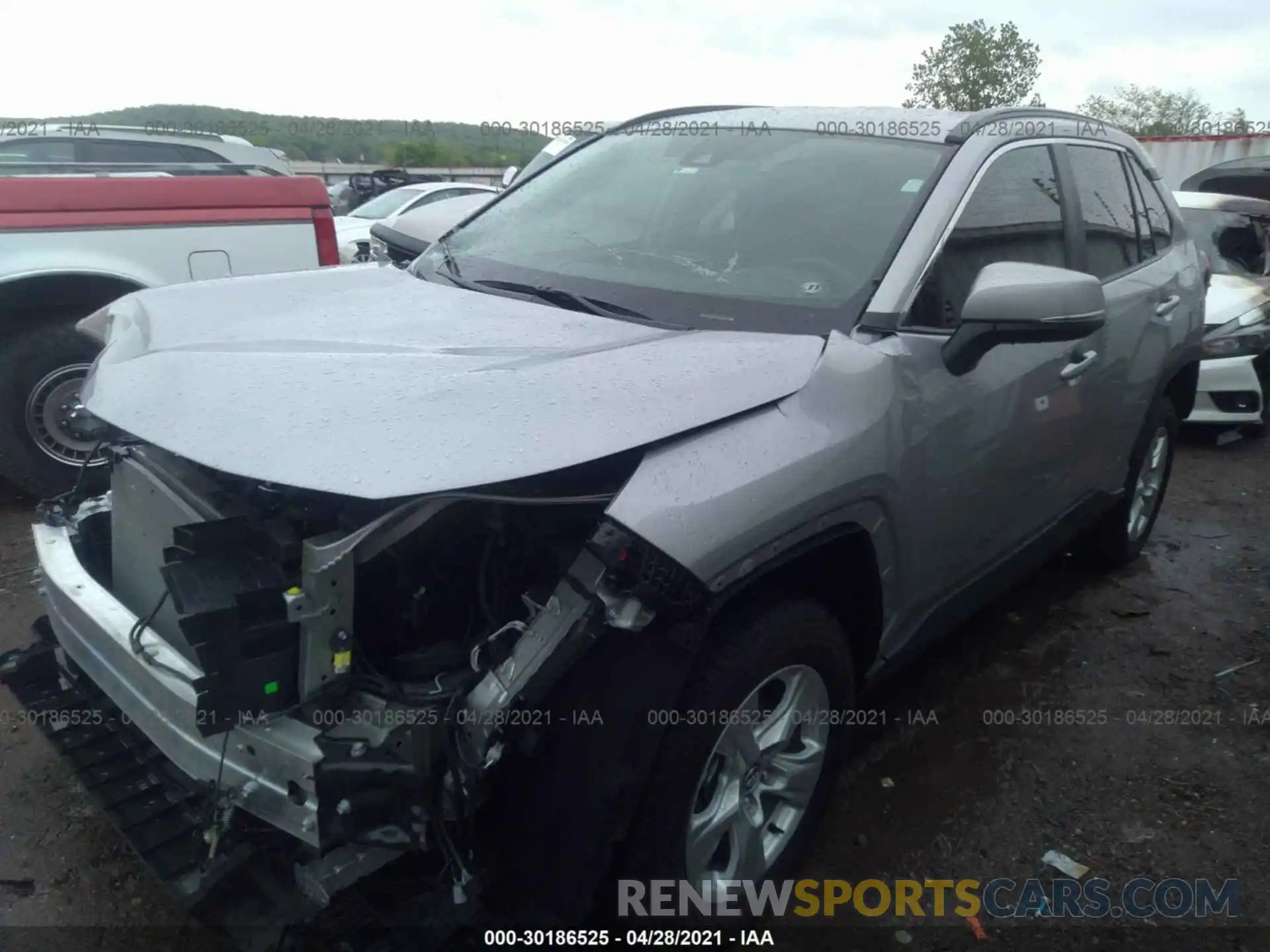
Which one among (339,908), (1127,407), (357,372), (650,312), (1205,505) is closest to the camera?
(339,908)

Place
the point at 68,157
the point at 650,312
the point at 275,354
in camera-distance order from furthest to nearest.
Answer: the point at 68,157, the point at 650,312, the point at 275,354

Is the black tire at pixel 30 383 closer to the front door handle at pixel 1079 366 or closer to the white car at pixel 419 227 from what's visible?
the white car at pixel 419 227

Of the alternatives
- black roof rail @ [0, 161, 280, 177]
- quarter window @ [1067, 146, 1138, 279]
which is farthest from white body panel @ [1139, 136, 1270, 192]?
black roof rail @ [0, 161, 280, 177]

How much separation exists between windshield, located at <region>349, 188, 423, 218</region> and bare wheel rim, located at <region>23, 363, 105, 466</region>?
26.9 ft

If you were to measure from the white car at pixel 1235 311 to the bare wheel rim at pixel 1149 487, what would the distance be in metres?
2.08

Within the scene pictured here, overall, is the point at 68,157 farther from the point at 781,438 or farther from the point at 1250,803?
the point at 1250,803

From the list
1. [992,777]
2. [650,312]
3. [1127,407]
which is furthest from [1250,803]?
[650,312]

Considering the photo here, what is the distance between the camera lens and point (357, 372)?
6.78 feet

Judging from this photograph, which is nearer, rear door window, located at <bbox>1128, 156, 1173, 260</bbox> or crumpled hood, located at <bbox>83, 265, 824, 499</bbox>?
crumpled hood, located at <bbox>83, 265, 824, 499</bbox>

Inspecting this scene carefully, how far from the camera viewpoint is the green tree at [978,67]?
3281cm

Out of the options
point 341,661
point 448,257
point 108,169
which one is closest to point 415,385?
point 341,661

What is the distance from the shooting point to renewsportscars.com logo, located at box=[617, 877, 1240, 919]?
2.56m

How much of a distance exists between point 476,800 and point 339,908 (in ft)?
1.07

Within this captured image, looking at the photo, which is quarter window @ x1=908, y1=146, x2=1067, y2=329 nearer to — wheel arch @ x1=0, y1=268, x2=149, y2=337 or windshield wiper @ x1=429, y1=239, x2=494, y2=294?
windshield wiper @ x1=429, y1=239, x2=494, y2=294
